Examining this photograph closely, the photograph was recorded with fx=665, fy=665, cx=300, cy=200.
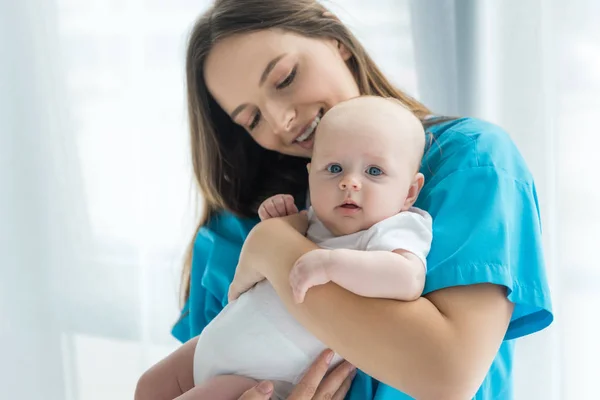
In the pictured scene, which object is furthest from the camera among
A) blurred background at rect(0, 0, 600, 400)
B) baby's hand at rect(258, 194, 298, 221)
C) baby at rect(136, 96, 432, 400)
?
blurred background at rect(0, 0, 600, 400)

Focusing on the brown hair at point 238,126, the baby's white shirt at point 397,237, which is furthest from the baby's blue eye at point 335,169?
the brown hair at point 238,126

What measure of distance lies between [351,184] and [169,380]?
51 cm

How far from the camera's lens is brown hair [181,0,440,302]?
1.23 meters

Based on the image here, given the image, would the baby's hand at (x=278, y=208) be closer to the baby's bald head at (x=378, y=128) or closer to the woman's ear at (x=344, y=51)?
the baby's bald head at (x=378, y=128)

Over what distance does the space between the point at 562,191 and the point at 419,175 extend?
0.56 meters

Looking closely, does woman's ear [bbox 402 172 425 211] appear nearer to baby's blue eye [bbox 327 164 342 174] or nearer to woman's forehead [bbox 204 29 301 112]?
baby's blue eye [bbox 327 164 342 174]

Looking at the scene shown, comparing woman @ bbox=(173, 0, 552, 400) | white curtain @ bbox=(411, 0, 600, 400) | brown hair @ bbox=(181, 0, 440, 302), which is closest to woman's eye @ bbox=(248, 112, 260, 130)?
woman @ bbox=(173, 0, 552, 400)

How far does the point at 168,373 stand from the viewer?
118 cm

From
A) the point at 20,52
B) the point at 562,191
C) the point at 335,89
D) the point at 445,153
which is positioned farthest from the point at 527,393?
the point at 20,52

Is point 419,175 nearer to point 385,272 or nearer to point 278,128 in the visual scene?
point 385,272

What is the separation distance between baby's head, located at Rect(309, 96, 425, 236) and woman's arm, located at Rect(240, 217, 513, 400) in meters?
0.09

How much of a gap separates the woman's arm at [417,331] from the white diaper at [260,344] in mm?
68

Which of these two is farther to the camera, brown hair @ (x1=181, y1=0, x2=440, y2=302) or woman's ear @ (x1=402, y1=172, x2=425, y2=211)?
brown hair @ (x1=181, y1=0, x2=440, y2=302)

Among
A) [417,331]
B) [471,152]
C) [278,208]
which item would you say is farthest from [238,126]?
[417,331]
